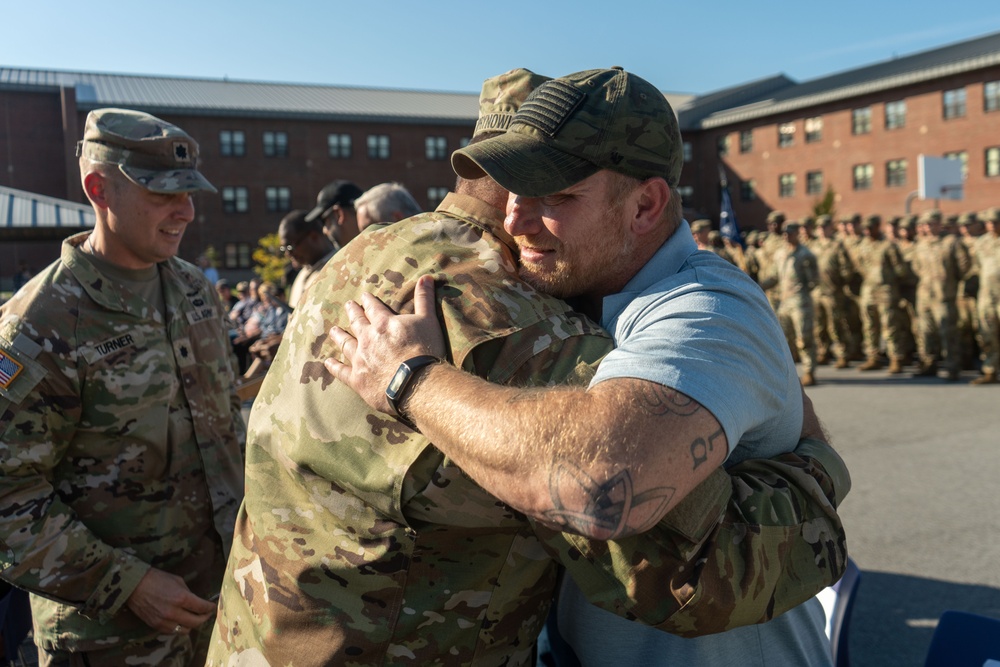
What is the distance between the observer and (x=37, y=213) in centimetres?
977

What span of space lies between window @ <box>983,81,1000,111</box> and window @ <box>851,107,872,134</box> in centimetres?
573

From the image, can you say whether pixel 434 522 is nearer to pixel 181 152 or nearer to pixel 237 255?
pixel 181 152

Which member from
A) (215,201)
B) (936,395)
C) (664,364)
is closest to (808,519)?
(664,364)

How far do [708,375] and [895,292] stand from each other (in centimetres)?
1506

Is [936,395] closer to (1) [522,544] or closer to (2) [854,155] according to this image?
(1) [522,544]

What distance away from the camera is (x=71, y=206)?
10125 millimetres

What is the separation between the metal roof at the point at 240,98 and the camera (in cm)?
4294

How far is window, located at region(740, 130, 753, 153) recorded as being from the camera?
157 ft

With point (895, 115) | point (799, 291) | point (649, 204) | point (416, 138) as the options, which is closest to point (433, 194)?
point (416, 138)

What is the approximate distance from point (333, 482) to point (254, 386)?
12.4 ft

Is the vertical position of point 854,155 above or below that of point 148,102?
below

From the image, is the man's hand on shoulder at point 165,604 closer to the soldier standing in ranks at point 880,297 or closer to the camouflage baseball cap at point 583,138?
the camouflage baseball cap at point 583,138

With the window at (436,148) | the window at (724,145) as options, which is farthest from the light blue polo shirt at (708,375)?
the window at (724,145)

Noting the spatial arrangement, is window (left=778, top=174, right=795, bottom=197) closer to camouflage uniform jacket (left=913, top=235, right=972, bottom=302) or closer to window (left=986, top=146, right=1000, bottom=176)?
window (left=986, top=146, right=1000, bottom=176)
